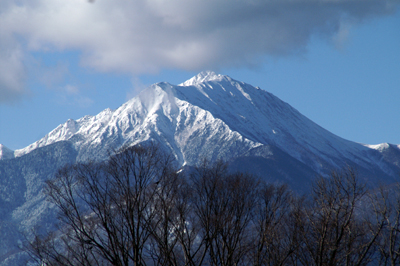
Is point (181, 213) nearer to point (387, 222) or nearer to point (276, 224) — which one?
point (276, 224)

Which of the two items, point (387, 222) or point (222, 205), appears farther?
point (222, 205)

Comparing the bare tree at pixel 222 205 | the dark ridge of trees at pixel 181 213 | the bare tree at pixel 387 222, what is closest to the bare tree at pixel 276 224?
the dark ridge of trees at pixel 181 213

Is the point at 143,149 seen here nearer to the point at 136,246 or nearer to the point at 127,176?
the point at 127,176

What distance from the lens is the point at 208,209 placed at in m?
25.3

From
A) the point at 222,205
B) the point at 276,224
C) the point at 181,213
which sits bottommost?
the point at 276,224

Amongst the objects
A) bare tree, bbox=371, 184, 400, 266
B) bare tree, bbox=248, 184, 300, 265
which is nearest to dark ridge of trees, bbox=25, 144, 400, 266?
bare tree, bbox=371, 184, 400, 266

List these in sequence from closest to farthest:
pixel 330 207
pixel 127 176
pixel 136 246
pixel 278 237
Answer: pixel 330 207, pixel 136 246, pixel 127 176, pixel 278 237

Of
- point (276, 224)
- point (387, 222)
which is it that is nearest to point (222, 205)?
point (276, 224)

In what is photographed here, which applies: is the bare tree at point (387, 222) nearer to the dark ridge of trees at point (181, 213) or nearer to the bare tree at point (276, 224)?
the dark ridge of trees at point (181, 213)

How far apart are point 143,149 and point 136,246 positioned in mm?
5025

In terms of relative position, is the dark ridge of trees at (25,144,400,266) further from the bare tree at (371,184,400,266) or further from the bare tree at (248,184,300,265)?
the bare tree at (248,184,300,265)

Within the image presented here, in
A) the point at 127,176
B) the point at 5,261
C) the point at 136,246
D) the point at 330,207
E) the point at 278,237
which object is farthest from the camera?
the point at 5,261

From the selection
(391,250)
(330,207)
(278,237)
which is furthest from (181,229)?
(391,250)

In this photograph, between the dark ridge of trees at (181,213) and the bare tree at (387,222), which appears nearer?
the bare tree at (387,222)
